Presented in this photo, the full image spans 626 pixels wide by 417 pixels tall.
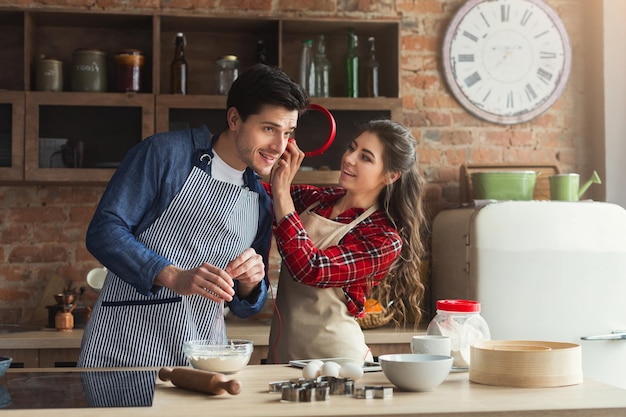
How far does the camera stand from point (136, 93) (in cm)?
377

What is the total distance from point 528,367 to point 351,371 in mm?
404

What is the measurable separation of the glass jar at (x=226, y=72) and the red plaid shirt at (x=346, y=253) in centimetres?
124

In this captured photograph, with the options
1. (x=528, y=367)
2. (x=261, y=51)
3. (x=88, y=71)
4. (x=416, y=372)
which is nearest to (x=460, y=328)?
(x=528, y=367)

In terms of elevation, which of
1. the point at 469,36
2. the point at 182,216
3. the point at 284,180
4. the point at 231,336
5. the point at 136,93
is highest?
the point at 469,36

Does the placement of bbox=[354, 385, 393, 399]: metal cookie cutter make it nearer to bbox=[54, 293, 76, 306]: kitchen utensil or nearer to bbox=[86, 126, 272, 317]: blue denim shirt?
bbox=[86, 126, 272, 317]: blue denim shirt

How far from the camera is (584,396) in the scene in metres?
1.75

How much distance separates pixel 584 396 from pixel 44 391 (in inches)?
45.6

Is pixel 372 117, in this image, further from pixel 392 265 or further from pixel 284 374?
pixel 284 374

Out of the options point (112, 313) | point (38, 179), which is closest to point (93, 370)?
point (112, 313)

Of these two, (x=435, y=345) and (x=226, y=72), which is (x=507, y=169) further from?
(x=435, y=345)

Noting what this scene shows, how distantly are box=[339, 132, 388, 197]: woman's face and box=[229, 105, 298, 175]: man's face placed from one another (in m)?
0.37

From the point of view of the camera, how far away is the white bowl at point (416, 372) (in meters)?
1.75

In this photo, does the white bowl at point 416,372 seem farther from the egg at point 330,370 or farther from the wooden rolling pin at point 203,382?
the wooden rolling pin at point 203,382

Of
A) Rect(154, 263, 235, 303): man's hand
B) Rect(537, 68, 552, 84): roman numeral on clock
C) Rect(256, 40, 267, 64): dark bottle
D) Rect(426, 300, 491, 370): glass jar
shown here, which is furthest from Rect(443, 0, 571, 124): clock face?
Rect(154, 263, 235, 303): man's hand
